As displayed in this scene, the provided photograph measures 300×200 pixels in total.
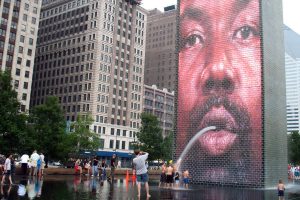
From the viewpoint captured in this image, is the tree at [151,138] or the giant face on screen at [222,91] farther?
the tree at [151,138]

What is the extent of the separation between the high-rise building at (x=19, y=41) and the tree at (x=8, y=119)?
58.7 m

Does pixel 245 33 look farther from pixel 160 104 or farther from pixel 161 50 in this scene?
pixel 161 50

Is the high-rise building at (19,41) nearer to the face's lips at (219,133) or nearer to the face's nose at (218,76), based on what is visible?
the face's nose at (218,76)

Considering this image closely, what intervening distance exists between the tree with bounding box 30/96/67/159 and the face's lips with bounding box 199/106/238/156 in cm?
2290

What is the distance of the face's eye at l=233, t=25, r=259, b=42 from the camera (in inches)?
1561

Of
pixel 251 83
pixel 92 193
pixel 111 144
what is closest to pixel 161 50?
pixel 111 144

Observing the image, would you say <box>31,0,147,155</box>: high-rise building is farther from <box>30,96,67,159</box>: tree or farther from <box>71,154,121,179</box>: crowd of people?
<box>71,154,121,179</box>: crowd of people

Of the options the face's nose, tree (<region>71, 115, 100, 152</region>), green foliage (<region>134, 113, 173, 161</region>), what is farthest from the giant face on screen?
tree (<region>71, 115, 100, 152</region>)

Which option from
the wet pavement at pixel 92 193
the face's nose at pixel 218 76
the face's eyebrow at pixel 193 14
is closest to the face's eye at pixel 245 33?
the face's nose at pixel 218 76

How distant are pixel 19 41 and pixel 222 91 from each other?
265ft

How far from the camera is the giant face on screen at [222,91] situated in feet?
124

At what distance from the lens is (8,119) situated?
41688 millimetres

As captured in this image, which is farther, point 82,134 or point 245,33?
point 82,134

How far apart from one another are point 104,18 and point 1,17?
33.7 metres
